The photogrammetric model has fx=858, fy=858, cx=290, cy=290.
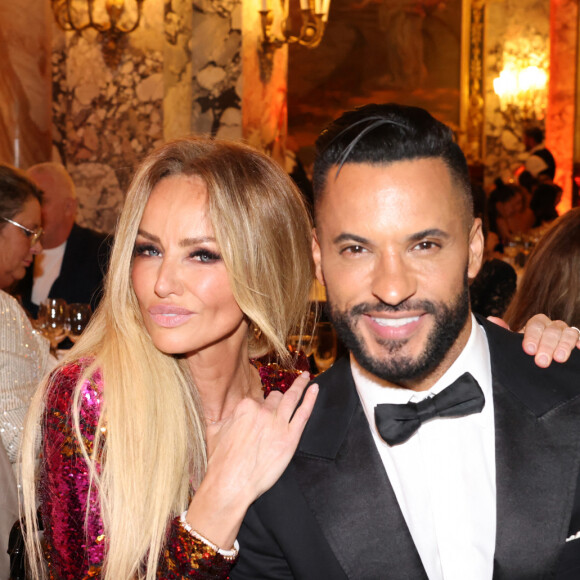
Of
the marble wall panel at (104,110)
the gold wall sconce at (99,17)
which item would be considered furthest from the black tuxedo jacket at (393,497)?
the gold wall sconce at (99,17)

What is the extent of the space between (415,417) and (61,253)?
3.79 meters

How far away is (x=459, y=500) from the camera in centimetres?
169

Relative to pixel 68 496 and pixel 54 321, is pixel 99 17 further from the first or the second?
pixel 68 496

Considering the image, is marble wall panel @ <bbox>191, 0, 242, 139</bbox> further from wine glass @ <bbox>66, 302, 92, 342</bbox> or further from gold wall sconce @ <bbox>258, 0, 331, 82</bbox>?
wine glass @ <bbox>66, 302, 92, 342</bbox>

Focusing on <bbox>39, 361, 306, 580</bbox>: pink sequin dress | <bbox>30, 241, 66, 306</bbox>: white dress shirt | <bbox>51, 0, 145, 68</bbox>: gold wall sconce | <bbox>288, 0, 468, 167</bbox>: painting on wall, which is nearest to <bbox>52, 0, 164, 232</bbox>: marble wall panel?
<bbox>51, 0, 145, 68</bbox>: gold wall sconce

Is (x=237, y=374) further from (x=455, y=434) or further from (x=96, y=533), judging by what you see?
(x=455, y=434)

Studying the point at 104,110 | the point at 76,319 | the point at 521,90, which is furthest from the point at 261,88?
the point at 521,90

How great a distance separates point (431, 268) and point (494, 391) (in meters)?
0.33

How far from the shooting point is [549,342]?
5.97ft

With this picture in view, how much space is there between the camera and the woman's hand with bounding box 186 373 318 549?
1.77m

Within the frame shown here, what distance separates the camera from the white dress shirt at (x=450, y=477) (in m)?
1.66

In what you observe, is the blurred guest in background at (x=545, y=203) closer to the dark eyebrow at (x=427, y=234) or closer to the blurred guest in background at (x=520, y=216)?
the blurred guest in background at (x=520, y=216)

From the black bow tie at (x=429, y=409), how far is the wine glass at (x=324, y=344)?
4.24 feet

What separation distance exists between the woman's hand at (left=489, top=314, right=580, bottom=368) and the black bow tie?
181 mm
